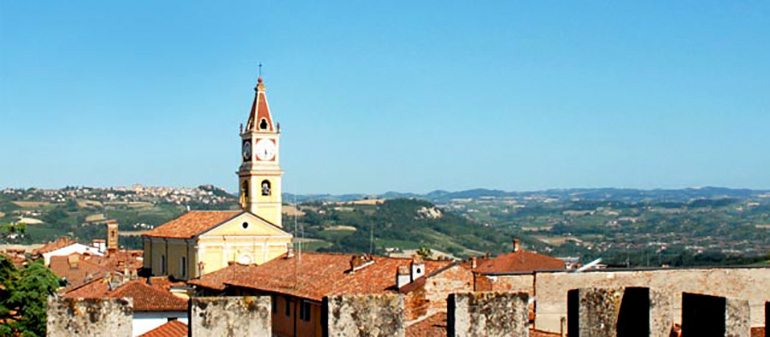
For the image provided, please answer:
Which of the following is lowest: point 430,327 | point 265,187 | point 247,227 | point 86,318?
point 430,327

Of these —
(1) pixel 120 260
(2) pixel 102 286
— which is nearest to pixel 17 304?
(2) pixel 102 286

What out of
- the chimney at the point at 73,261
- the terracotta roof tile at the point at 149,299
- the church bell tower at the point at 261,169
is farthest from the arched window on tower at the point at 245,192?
the terracotta roof tile at the point at 149,299

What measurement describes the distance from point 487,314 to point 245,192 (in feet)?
250

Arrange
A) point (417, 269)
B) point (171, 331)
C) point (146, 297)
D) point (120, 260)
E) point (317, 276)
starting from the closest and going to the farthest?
point (417, 269), point (171, 331), point (317, 276), point (146, 297), point (120, 260)

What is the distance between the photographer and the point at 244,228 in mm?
78125

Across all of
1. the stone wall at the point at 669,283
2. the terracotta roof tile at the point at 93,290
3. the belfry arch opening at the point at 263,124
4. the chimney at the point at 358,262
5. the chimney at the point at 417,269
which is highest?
the belfry arch opening at the point at 263,124

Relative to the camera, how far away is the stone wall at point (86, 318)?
8.21 m

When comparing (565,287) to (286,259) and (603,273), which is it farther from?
(286,259)

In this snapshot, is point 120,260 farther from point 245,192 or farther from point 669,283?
point 669,283

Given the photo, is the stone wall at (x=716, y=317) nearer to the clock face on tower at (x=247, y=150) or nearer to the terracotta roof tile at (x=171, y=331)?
the terracotta roof tile at (x=171, y=331)

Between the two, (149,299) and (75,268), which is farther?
(75,268)

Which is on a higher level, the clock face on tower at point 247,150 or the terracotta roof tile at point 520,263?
the clock face on tower at point 247,150

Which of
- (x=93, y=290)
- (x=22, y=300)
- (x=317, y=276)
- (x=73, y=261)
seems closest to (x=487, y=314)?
(x=22, y=300)

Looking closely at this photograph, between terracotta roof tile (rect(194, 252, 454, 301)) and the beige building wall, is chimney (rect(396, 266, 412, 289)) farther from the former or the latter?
the beige building wall
